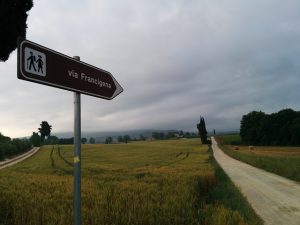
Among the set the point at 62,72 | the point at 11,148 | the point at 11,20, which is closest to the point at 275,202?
the point at 11,20

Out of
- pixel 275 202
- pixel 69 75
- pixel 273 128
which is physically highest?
pixel 273 128

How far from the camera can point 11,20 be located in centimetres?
816

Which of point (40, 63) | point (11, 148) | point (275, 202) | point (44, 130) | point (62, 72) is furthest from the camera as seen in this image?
point (44, 130)

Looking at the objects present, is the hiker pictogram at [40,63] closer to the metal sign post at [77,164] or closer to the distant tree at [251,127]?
the metal sign post at [77,164]

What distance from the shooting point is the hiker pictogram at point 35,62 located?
4039mm

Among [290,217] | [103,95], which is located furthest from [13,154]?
[103,95]

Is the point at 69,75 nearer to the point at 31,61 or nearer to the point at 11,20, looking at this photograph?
the point at 31,61

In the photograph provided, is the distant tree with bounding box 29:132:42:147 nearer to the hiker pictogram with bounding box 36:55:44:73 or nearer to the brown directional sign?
the brown directional sign

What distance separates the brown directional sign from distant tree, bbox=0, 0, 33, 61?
3.74 meters

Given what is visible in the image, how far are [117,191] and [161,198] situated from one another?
1.31 metres

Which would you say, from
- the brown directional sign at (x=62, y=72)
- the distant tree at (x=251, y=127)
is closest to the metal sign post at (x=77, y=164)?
the brown directional sign at (x=62, y=72)

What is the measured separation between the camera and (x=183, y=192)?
12.6 m

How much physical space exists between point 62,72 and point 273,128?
126076 millimetres

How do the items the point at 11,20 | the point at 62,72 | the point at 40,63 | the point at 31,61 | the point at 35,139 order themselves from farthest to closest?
1. the point at 35,139
2. the point at 11,20
3. the point at 62,72
4. the point at 40,63
5. the point at 31,61
